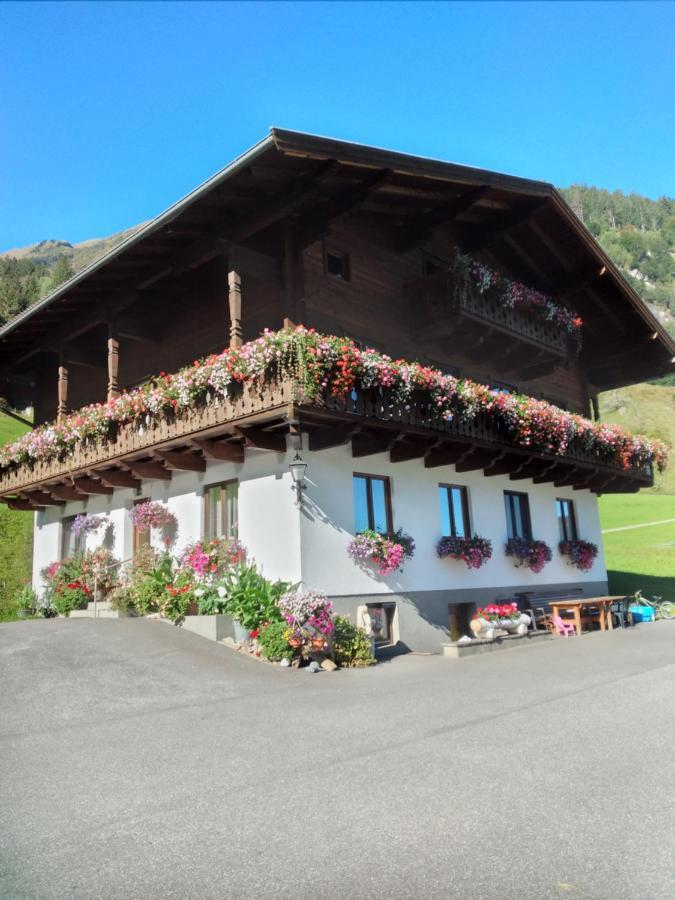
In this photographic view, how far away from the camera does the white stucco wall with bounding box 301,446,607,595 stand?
1443cm

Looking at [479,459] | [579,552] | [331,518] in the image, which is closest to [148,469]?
[331,518]

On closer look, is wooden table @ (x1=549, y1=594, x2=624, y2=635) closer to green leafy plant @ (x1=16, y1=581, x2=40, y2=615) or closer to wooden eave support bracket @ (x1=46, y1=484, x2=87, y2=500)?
wooden eave support bracket @ (x1=46, y1=484, x2=87, y2=500)

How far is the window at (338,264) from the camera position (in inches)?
657

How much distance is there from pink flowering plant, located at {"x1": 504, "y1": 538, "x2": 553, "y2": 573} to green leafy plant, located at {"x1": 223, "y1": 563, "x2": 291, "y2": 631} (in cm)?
747

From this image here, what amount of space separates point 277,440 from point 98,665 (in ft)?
16.9

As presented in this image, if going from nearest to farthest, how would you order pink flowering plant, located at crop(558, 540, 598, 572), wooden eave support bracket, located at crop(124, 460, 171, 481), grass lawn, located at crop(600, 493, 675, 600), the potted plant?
wooden eave support bracket, located at crop(124, 460, 171, 481) < the potted plant < pink flowering plant, located at crop(558, 540, 598, 572) < grass lawn, located at crop(600, 493, 675, 600)

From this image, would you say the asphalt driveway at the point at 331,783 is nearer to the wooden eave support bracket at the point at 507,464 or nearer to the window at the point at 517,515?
the wooden eave support bracket at the point at 507,464

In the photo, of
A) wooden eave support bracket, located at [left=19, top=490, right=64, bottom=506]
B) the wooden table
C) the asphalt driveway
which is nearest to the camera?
the asphalt driveway

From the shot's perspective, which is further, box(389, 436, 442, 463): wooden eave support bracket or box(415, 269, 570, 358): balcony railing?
box(415, 269, 570, 358): balcony railing

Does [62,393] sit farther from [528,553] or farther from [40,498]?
[528,553]

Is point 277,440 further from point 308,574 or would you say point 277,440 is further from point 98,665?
point 98,665

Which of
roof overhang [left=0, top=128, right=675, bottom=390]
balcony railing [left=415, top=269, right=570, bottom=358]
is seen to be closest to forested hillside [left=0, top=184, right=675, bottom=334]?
roof overhang [left=0, top=128, right=675, bottom=390]

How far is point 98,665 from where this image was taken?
1152 cm

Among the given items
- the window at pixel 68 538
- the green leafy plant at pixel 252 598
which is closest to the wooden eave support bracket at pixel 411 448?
the green leafy plant at pixel 252 598
